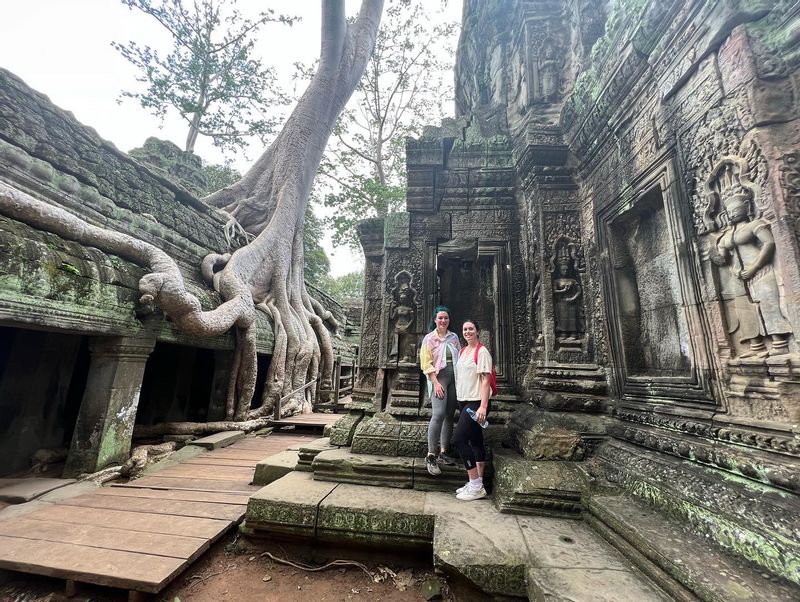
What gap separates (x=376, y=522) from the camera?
2.29m

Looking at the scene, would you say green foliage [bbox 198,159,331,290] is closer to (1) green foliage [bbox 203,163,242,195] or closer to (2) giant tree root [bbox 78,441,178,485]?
(1) green foliage [bbox 203,163,242,195]

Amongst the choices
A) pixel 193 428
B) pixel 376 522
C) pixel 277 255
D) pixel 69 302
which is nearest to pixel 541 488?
pixel 376 522

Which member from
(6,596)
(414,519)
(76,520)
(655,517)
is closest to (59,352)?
(76,520)

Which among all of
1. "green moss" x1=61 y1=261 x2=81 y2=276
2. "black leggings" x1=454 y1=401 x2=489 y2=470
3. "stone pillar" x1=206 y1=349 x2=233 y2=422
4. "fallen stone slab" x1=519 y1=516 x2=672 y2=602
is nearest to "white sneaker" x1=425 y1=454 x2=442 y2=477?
"black leggings" x1=454 y1=401 x2=489 y2=470

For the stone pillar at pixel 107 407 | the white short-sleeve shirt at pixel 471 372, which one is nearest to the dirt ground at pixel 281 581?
the white short-sleeve shirt at pixel 471 372

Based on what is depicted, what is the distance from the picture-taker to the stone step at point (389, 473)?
9.00 ft

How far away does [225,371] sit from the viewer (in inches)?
253

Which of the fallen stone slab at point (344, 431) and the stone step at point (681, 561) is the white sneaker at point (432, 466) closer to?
the fallen stone slab at point (344, 431)

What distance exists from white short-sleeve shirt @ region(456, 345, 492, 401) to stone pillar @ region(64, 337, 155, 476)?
153 inches

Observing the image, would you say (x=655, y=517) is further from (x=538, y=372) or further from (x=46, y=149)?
(x=46, y=149)

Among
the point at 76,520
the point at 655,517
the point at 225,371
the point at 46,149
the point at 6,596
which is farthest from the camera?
the point at 225,371

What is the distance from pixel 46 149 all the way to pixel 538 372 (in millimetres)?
6412

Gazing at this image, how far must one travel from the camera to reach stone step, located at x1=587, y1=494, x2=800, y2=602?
131cm

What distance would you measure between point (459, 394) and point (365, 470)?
40.2 inches
